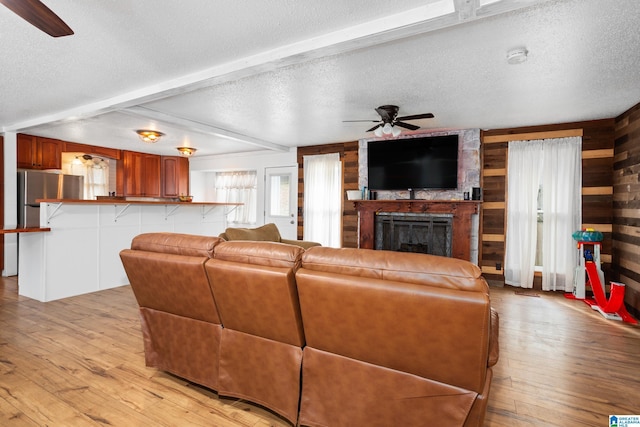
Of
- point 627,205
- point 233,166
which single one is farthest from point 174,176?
point 627,205

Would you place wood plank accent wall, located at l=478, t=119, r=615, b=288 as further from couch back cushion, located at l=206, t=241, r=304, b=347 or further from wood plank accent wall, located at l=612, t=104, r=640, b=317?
couch back cushion, located at l=206, t=241, r=304, b=347

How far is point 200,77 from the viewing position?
290 centimetres

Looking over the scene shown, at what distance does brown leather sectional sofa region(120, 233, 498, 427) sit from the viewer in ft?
4.25

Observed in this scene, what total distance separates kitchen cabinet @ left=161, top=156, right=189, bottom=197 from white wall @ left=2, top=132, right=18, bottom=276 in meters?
2.72

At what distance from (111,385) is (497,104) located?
4.46 m

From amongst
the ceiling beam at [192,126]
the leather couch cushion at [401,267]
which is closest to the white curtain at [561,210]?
the leather couch cushion at [401,267]

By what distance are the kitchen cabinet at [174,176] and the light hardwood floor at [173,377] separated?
4421mm

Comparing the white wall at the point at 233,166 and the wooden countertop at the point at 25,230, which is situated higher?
the white wall at the point at 233,166

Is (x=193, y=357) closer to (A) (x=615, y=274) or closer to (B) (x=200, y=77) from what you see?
(B) (x=200, y=77)

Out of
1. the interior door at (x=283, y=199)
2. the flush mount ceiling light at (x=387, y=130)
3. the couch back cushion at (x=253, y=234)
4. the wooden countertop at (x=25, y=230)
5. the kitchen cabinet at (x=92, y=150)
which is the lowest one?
the couch back cushion at (x=253, y=234)

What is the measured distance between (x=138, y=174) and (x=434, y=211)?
6148 mm

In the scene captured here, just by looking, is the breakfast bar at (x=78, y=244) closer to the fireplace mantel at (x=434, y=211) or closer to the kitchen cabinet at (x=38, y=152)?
the kitchen cabinet at (x=38, y=152)

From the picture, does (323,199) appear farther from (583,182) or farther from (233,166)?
(583,182)

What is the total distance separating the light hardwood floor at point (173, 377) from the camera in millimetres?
1836
